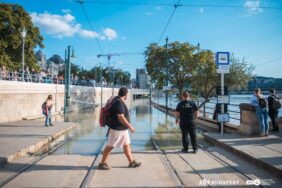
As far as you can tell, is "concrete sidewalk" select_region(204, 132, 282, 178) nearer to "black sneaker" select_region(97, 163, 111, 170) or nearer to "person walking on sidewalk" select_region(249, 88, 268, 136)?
"person walking on sidewalk" select_region(249, 88, 268, 136)

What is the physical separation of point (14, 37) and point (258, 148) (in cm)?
3761

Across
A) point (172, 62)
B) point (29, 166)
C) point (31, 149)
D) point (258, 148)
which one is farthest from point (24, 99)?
point (258, 148)

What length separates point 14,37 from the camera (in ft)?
129

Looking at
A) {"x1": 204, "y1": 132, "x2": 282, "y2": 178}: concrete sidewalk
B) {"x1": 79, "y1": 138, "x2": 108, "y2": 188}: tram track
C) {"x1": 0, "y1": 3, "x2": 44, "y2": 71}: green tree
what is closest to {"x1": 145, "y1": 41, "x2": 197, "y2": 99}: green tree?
{"x1": 204, "y1": 132, "x2": 282, "y2": 178}: concrete sidewalk

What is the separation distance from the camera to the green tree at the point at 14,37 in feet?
126

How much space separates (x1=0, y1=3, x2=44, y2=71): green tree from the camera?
1514 inches

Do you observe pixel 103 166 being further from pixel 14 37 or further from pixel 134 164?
pixel 14 37

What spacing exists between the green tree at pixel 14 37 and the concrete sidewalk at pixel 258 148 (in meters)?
32.9

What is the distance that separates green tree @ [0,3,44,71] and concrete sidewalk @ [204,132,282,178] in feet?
108

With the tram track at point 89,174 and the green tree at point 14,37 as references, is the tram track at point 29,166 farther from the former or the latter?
the green tree at point 14,37

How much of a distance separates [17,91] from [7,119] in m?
2.72

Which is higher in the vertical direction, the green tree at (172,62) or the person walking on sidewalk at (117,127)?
the green tree at (172,62)

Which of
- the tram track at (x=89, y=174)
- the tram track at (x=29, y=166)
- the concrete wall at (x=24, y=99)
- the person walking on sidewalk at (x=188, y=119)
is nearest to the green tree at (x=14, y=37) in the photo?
the concrete wall at (x=24, y=99)

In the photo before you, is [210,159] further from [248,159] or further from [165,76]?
[165,76]
